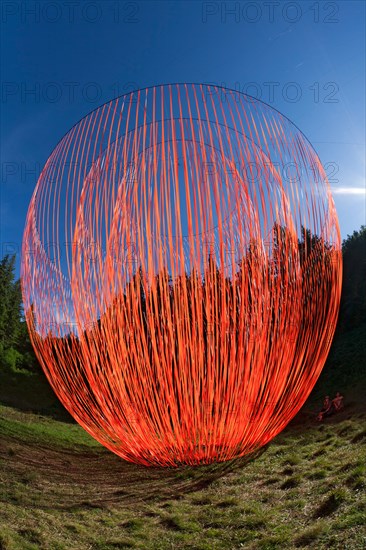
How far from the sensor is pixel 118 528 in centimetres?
624

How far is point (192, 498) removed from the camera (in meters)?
7.20

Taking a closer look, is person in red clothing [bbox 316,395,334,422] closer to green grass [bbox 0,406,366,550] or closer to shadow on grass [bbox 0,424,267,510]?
green grass [bbox 0,406,366,550]

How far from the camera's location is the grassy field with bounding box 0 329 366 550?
5.51 meters

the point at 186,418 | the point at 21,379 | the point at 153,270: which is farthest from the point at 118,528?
the point at 21,379

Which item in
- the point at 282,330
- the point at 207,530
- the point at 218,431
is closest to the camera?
the point at 207,530

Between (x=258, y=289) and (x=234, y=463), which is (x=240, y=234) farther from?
(x=234, y=463)

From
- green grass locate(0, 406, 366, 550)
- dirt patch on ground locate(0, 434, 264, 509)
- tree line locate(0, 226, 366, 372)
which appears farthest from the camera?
tree line locate(0, 226, 366, 372)

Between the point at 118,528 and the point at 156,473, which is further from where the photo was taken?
the point at 156,473

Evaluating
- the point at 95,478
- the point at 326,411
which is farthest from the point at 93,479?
the point at 326,411

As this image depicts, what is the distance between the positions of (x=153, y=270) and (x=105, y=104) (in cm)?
312

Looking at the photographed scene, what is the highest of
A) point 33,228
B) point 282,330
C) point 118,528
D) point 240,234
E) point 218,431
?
A: point 33,228

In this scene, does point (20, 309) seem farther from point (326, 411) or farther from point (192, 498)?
point (192, 498)

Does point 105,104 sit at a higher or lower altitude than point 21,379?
higher

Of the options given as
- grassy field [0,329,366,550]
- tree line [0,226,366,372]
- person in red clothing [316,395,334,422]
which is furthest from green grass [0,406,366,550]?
tree line [0,226,366,372]
